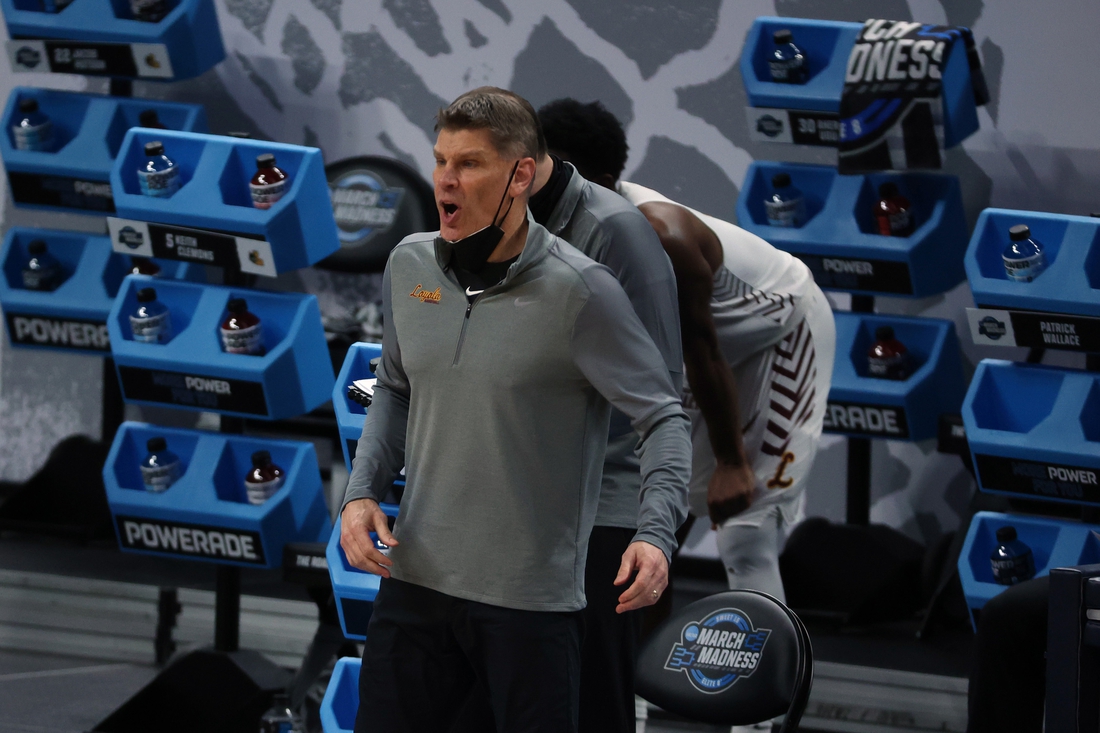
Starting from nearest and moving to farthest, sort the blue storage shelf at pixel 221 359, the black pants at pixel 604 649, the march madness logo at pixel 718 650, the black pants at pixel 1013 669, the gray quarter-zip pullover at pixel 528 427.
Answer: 1. the march madness logo at pixel 718 650
2. the gray quarter-zip pullover at pixel 528 427
3. the black pants at pixel 604 649
4. the black pants at pixel 1013 669
5. the blue storage shelf at pixel 221 359

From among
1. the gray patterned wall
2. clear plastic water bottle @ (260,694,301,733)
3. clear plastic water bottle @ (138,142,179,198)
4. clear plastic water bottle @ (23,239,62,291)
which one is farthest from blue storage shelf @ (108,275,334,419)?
the gray patterned wall

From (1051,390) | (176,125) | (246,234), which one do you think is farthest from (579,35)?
(1051,390)

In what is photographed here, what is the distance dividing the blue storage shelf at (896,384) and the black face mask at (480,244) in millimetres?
2414

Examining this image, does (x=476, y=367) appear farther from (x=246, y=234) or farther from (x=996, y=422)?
(x=996, y=422)

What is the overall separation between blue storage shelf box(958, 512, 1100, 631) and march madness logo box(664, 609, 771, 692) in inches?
75.0

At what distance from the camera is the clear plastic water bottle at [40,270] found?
4.79 metres

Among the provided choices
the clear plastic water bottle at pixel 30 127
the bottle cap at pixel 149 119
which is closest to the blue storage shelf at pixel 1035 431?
the bottle cap at pixel 149 119

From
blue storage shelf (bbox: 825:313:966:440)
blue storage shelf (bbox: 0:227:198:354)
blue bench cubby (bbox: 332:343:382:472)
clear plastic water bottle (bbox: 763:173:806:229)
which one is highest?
blue bench cubby (bbox: 332:343:382:472)

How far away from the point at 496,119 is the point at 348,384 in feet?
3.51

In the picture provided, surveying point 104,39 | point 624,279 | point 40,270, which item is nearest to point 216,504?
point 40,270

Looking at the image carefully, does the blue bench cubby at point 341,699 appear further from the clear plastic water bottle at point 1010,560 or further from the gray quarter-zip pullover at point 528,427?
the clear plastic water bottle at point 1010,560

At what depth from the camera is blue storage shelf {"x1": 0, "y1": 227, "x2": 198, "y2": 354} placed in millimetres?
4770

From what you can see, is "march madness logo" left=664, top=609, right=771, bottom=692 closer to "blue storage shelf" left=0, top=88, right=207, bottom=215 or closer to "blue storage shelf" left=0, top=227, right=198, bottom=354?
"blue storage shelf" left=0, top=227, right=198, bottom=354

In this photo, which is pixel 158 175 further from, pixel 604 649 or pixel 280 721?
pixel 604 649
